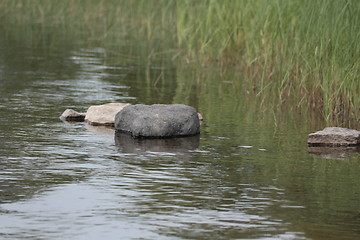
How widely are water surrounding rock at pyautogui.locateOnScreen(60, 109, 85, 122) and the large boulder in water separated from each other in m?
0.89

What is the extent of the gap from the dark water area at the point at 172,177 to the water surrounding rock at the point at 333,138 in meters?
0.22

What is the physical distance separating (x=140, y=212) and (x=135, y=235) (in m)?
0.65

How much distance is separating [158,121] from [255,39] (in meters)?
4.56

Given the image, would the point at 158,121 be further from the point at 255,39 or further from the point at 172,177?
the point at 255,39

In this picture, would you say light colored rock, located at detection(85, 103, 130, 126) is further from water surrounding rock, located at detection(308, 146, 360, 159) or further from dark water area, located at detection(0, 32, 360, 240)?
water surrounding rock, located at detection(308, 146, 360, 159)

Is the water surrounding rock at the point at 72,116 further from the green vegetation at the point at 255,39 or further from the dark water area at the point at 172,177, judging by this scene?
the green vegetation at the point at 255,39

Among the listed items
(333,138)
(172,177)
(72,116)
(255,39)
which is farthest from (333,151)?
(255,39)

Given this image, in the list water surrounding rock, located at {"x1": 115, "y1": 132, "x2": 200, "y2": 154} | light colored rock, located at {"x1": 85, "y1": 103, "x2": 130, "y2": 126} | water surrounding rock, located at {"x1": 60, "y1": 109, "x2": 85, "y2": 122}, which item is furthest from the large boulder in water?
water surrounding rock, located at {"x1": 60, "y1": 109, "x2": 85, "y2": 122}

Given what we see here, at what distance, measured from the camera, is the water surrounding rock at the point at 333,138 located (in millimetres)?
10961

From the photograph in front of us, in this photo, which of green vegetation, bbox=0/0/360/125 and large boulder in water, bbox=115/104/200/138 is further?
green vegetation, bbox=0/0/360/125

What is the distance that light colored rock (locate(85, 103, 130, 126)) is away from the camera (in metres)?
12.1

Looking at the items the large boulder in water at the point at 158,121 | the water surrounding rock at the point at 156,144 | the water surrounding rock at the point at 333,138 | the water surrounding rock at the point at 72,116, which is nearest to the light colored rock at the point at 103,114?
the water surrounding rock at the point at 72,116

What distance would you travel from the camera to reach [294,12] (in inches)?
565

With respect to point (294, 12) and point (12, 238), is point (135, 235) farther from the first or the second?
point (294, 12)
